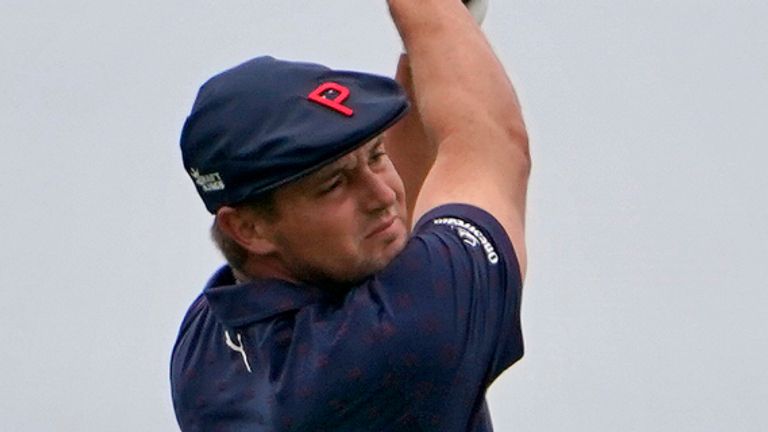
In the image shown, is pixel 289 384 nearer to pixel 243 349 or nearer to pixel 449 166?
pixel 243 349

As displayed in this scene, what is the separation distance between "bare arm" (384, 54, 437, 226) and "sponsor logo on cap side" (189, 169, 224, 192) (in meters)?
0.94

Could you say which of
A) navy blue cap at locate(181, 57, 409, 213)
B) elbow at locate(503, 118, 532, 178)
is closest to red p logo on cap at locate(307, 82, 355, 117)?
navy blue cap at locate(181, 57, 409, 213)

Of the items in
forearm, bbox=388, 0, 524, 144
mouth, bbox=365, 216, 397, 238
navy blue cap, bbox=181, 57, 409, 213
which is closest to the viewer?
navy blue cap, bbox=181, 57, 409, 213

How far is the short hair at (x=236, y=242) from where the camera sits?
211 inches

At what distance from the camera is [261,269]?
18.1 feet

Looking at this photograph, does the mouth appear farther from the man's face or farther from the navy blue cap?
the navy blue cap

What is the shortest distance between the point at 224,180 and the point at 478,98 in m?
0.63

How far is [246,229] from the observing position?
17.9 ft

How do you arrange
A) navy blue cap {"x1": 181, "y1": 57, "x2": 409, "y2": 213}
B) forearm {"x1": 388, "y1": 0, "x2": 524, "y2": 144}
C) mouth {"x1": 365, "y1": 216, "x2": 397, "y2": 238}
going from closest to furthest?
navy blue cap {"x1": 181, "y1": 57, "x2": 409, "y2": 213} → mouth {"x1": 365, "y1": 216, "x2": 397, "y2": 238} → forearm {"x1": 388, "y1": 0, "x2": 524, "y2": 144}

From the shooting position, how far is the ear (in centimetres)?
541

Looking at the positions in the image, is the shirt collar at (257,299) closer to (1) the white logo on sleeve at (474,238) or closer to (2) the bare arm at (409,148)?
(1) the white logo on sleeve at (474,238)

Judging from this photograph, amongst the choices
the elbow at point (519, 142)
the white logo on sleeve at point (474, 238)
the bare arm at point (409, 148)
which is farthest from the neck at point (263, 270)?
the bare arm at point (409, 148)

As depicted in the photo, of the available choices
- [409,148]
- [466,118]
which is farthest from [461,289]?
[409,148]

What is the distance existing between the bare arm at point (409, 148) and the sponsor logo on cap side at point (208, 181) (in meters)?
0.94
